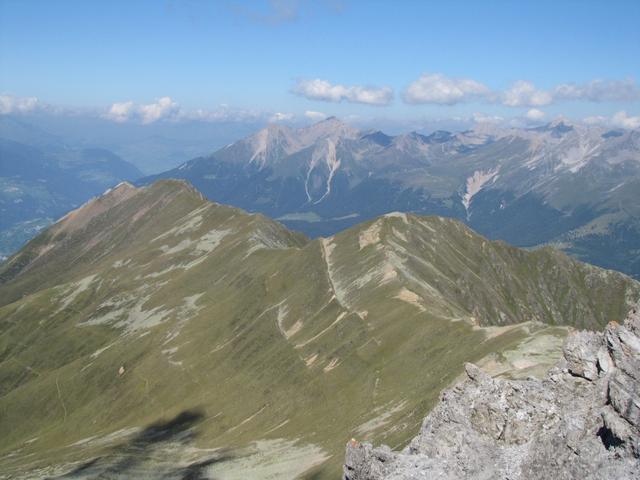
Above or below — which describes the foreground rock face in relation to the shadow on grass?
above

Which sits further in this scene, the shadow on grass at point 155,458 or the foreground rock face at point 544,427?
the shadow on grass at point 155,458

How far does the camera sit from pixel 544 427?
52.1 metres

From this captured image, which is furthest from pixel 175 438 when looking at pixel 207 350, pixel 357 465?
pixel 357 465

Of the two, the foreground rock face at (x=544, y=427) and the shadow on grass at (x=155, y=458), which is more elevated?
the foreground rock face at (x=544, y=427)

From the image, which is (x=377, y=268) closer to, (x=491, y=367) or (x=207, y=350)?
(x=207, y=350)

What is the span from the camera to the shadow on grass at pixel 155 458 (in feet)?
376

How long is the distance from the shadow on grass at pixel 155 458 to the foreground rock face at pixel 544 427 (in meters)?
66.9

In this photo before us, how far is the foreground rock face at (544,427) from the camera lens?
143 feet

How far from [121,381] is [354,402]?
339 feet

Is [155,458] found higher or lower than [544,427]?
lower

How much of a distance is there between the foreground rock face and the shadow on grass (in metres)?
66.9

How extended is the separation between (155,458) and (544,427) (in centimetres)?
10095

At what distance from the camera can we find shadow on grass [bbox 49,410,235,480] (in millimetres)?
114750

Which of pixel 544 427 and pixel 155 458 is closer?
pixel 544 427
